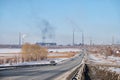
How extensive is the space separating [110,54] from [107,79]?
117967mm

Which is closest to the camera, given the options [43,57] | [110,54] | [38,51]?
[38,51]

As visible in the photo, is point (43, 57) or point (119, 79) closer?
point (119, 79)

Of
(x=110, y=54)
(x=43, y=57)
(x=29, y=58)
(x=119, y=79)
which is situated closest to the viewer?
(x=119, y=79)

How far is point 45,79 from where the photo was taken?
96.8 feet

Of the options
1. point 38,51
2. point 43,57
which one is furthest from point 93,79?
point 43,57

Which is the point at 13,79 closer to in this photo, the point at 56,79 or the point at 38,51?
the point at 56,79

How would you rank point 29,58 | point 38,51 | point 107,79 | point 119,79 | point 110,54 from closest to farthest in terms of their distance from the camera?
1. point 119,79
2. point 107,79
3. point 29,58
4. point 38,51
5. point 110,54

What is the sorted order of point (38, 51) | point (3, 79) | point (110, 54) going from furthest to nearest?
point (110, 54) < point (38, 51) < point (3, 79)

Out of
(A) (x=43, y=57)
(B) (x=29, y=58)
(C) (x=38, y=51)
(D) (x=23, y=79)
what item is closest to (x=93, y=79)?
(D) (x=23, y=79)

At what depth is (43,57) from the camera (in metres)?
102

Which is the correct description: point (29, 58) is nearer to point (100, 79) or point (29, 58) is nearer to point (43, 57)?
point (43, 57)

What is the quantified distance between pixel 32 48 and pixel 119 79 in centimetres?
6192

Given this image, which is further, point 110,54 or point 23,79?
point 110,54

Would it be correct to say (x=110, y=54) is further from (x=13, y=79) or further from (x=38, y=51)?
(x=13, y=79)
